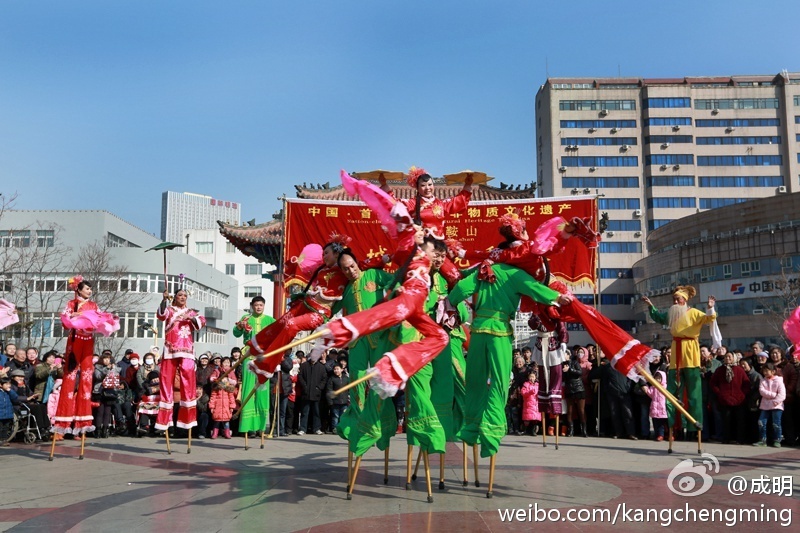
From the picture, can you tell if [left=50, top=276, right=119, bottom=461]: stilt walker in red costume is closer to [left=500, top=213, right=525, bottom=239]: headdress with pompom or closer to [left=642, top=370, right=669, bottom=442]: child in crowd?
[left=500, top=213, right=525, bottom=239]: headdress with pompom

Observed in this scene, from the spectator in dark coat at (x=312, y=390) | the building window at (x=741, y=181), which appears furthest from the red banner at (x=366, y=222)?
the building window at (x=741, y=181)

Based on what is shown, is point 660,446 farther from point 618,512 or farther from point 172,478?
point 172,478

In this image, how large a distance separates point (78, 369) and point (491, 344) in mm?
5724

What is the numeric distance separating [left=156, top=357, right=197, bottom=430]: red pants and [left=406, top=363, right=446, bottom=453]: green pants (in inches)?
179

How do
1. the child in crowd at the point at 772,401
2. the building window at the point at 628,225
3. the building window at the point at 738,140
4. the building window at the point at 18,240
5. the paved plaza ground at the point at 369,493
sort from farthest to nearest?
the building window at the point at 738,140 < the building window at the point at 628,225 < the building window at the point at 18,240 < the child in crowd at the point at 772,401 < the paved plaza ground at the point at 369,493

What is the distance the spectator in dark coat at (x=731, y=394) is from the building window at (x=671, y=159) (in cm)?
6145

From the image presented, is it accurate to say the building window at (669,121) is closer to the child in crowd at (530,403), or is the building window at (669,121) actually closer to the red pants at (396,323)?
the child in crowd at (530,403)

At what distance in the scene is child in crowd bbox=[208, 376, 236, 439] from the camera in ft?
37.0

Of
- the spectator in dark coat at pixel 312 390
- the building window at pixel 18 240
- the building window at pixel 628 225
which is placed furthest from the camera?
the building window at pixel 628 225

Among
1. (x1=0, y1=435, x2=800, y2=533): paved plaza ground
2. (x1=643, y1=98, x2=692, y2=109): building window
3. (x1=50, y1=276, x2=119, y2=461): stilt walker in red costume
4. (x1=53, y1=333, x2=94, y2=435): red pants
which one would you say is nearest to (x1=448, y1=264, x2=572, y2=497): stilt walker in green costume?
(x1=0, y1=435, x2=800, y2=533): paved plaza ground

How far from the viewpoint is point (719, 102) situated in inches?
2699

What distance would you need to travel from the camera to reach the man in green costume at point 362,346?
579cm

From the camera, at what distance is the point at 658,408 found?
11.4m

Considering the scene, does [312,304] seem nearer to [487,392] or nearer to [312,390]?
[487,392]
